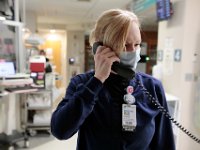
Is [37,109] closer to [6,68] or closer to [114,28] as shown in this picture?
[6,68]

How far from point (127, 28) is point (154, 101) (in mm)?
325

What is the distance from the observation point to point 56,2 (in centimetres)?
498

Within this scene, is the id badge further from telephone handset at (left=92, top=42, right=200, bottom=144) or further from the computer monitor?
the computer monitor

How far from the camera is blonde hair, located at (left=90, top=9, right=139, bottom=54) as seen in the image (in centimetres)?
76

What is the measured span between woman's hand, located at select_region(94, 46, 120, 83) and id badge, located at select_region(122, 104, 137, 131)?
0.17 m

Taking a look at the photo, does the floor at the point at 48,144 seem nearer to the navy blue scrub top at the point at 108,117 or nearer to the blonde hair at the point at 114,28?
the navy blue scrub top at the point at 108,117

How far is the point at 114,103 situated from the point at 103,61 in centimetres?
20

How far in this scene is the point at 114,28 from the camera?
0.76 meters

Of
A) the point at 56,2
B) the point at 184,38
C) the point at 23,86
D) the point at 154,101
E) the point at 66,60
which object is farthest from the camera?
the point at 66,60

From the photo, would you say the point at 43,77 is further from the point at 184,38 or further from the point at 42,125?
the point at 184,38

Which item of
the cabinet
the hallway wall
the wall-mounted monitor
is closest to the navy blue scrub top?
the hallway wall

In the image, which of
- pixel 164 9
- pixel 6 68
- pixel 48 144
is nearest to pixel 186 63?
pixel 164 9

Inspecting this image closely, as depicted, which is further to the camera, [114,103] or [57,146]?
[57,146]

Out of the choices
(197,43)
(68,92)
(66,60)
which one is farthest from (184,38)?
(66,60)
